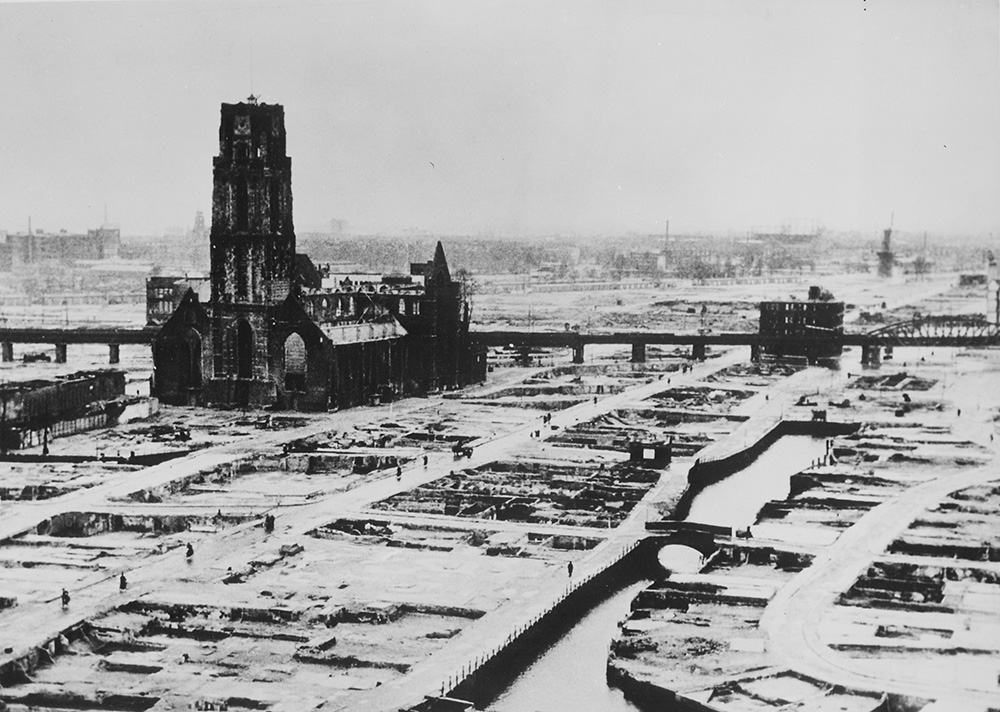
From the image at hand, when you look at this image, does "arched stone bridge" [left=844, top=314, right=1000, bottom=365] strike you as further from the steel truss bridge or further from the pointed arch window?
the pointed arch window

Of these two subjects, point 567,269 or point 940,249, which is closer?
point 940,249

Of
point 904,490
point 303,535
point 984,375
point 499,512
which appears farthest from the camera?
point 984,375

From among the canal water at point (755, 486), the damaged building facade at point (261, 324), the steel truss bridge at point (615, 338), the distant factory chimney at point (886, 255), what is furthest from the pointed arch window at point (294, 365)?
the distant factory chimney at point (886, 255)

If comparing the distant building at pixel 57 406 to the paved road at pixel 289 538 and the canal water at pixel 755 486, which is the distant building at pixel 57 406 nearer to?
the paved road at pixel 289 538

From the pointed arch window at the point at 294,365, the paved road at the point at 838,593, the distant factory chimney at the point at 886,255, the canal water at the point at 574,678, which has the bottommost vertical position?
the canal water at the point at 574,678

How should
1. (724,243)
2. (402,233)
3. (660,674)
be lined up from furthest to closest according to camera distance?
1. (724,243)
2. (402,233)
3. (660,674)

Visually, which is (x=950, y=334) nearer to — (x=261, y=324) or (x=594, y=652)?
(x=261, y=324)

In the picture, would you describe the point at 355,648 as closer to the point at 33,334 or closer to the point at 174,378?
the point at 174,378

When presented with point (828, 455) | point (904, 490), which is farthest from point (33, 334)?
point (904, 490)
